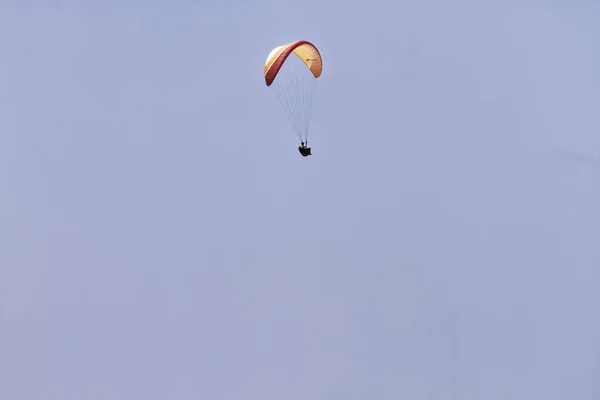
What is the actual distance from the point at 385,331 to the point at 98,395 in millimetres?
17420

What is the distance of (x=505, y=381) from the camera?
55938 mm

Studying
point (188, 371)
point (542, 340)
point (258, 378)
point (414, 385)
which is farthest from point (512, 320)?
point (188, 371)

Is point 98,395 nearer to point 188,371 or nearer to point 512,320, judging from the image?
point 188,371

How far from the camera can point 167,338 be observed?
5459 centimetres

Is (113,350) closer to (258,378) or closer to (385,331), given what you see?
(258,378)

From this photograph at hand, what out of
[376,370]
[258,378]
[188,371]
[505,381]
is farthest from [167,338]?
[505,381]

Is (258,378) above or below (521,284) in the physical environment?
below

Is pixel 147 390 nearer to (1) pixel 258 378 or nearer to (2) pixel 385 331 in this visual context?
(1) pixel 258 378

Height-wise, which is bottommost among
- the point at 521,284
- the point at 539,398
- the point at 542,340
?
the point at 539,398

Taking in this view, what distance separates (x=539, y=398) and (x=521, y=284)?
7.22m

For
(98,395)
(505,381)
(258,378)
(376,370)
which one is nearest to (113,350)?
(98,395)

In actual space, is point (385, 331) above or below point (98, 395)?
above

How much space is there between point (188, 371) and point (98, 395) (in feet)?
18.4

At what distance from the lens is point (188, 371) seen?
180 ft
